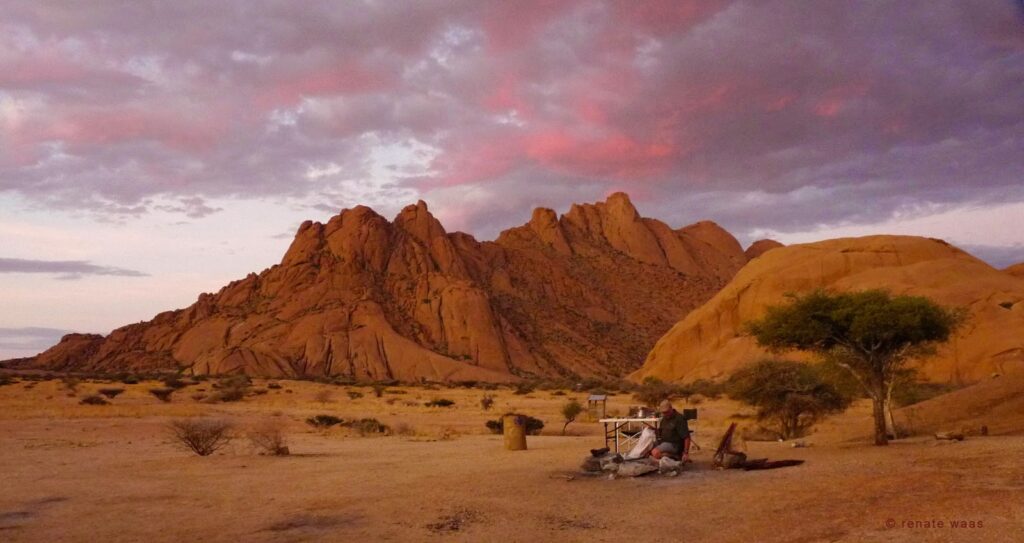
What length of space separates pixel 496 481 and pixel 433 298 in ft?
314

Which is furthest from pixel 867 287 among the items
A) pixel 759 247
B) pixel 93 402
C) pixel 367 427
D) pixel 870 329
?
pixel 759 247

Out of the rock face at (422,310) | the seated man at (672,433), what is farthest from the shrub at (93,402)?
the rock face at (422,310)

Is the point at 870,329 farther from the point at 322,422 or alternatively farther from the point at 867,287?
the point at 867,287

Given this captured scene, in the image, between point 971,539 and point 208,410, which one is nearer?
A: point 971,539

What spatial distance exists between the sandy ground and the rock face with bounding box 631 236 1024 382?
3854cm

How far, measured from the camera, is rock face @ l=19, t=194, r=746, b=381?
9450cm

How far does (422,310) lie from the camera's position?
107438 mm

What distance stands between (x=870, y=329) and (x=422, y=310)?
91708 millimetres

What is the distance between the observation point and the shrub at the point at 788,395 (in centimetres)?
2405

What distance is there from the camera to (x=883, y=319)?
18281mm

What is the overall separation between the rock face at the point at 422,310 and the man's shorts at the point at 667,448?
75.8 m

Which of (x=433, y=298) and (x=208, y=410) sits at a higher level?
(x=433, y=298)

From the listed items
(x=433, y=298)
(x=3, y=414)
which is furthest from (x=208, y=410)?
(x=433, y=298)

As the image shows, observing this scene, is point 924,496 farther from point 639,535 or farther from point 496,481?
point 496,481
